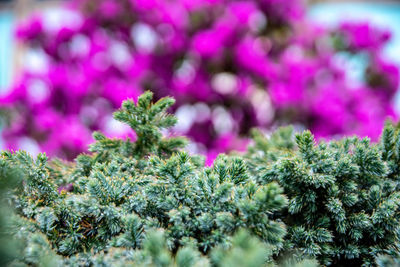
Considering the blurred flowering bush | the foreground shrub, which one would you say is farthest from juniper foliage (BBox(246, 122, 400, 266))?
the blurred flowering bush

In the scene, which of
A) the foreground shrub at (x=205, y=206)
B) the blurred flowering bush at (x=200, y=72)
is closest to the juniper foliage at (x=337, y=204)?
the foreground shrub at (x=205, y=206)

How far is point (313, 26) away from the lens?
3402 mm

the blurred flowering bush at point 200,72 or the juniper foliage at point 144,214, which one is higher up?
the blurred flowering bush at point 200,72

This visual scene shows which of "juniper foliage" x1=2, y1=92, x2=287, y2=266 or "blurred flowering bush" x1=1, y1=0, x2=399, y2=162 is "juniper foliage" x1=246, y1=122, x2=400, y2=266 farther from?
"blurred flowering bush" x1=1, y1=0, x2=399, y2=162

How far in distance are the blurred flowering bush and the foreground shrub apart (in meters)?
1.77

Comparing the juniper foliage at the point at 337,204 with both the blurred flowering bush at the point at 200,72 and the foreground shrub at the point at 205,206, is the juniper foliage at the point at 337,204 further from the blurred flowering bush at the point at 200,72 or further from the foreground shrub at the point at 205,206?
the blurred flowering bush at the point at 200,72

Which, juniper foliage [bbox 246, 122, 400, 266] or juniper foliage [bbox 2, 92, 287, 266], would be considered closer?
juniper foliage [bbox 2, 92, 287, 266]

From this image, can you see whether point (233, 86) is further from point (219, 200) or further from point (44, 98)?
point (219, 200)

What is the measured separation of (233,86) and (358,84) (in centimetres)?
121

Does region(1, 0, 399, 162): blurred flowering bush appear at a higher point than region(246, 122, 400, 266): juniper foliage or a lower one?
higher

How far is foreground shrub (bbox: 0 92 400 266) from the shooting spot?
0.76 metres

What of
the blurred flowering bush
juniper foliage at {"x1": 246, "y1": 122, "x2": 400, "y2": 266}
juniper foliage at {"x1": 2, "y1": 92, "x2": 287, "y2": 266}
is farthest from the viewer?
the blurred flowering bush

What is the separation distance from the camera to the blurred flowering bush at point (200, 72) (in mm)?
2904

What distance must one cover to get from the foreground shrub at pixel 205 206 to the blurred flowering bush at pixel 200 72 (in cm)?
177
